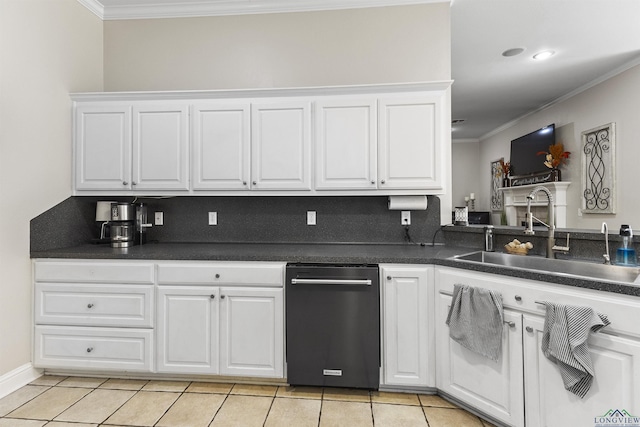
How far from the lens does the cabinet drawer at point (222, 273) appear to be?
6.79ft

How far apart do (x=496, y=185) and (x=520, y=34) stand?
4.76m

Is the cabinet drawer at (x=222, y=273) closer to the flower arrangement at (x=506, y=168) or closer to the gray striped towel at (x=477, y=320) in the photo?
the gray striped towel at (x=477, y=320)

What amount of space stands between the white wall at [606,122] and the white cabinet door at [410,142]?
129 inches

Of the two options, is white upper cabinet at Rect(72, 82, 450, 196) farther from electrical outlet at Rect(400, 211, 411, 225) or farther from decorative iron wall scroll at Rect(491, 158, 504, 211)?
decorative iron wall scroll at Rect(491, 158, 504, 211)

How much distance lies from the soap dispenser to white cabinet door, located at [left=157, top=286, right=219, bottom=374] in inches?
91.9

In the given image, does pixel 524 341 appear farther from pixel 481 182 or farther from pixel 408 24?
pixel 481 182

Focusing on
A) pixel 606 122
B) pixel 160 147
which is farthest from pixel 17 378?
pixel 606 122

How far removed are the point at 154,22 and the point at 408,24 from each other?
223 cm

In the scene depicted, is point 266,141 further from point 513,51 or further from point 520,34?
point 513,51

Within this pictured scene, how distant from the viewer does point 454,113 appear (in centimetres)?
605

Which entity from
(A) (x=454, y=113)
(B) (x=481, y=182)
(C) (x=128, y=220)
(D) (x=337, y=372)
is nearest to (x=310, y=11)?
(C) (x=128, y=220)

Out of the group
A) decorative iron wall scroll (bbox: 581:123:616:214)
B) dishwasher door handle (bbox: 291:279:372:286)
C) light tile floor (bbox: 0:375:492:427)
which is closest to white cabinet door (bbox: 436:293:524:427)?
light tile floor (bbox: 0:375:492:427)

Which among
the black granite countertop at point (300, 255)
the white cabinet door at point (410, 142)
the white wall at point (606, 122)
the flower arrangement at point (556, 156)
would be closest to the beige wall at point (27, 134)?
the black granite countertop at point (300, 255)

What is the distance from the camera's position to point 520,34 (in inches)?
128
